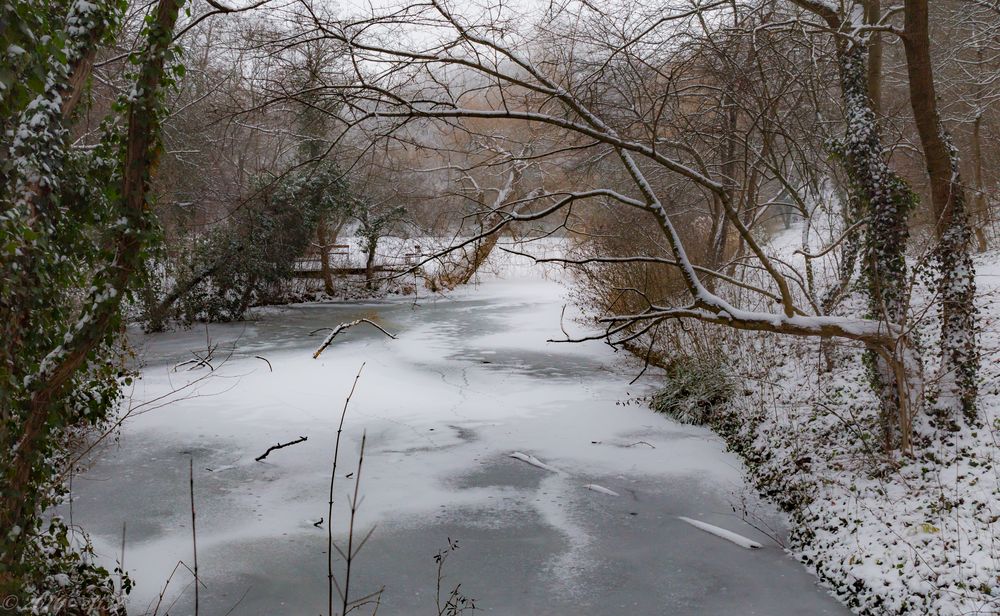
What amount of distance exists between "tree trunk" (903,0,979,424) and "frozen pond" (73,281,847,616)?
209 cm

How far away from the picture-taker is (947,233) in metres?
6.74

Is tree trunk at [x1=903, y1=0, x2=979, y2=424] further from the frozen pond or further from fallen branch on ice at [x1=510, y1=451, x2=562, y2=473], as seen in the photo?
fallen branch on ice at [x1=510, y1=451, x2=562, y2=473]

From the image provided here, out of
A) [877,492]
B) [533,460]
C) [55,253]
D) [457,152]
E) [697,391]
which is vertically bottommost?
[533,460]

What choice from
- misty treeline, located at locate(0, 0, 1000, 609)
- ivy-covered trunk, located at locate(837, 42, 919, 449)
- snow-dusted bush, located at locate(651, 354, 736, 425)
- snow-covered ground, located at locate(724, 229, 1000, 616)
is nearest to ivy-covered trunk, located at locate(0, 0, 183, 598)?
misty treeline, located at locate(0, 0, 1000, 609)

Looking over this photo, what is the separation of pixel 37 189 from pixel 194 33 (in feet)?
43.8

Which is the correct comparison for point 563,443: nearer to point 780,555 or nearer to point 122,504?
point 780,555

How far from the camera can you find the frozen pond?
533 cm

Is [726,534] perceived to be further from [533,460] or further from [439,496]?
[439,496]

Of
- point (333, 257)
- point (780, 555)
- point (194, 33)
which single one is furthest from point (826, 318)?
point (333, 257)

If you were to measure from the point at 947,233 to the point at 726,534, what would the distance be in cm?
339

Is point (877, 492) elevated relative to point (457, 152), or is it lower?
lower

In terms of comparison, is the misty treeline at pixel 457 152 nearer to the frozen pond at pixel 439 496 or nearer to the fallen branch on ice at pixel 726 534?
the frozen pond at pixel 439 496

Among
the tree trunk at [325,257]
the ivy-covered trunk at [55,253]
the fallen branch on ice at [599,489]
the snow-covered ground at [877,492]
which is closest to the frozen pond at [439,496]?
the fallen branch on ice at [599,489]

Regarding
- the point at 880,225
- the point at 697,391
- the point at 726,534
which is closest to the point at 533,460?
the point at 726,534
